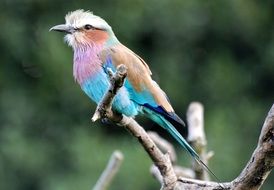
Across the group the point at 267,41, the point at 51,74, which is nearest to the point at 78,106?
the point at 51,74

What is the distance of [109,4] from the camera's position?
33.4ft

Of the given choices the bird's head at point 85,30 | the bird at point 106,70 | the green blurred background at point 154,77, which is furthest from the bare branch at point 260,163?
the green blurred background at point 154,77

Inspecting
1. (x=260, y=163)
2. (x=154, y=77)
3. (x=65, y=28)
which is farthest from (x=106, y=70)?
(x=154, y=77)

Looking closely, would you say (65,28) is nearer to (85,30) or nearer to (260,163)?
(85,30)

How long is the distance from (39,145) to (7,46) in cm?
126

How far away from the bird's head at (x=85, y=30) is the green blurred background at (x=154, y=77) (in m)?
5.09

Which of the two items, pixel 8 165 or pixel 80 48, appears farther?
pixel 8 165

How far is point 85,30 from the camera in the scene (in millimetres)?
3914

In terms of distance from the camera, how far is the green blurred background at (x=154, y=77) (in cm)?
935

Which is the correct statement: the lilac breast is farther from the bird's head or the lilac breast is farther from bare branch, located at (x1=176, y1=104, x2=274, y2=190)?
bare branch, located at (x1=176, y1=104, x2=274, y2=190)

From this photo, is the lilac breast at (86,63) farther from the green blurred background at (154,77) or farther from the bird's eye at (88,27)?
the green blurred background at (154,77)

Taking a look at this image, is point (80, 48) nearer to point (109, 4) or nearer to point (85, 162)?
point (85, 162)

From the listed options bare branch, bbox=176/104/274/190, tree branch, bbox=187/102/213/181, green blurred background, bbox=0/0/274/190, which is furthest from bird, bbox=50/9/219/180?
green blurred background, bbox=0/0/274/190

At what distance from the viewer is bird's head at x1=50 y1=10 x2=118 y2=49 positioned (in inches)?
152
